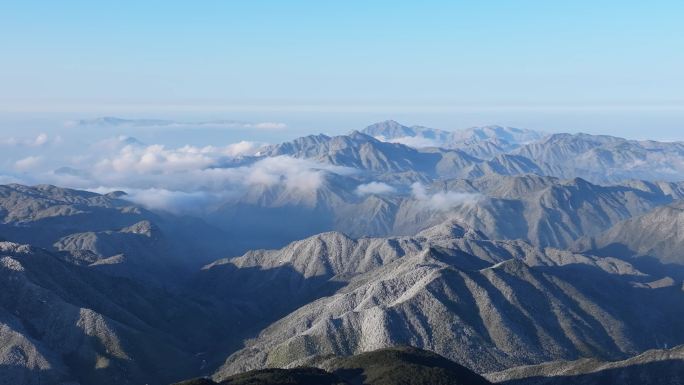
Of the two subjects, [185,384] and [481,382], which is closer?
[185,384]

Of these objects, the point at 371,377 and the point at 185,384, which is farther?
the point at 371,377

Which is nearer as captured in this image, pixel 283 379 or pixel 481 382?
pixel 283 379

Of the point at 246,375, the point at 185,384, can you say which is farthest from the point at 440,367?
the point at 185,384

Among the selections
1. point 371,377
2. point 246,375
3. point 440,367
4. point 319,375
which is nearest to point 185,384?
point 246,375

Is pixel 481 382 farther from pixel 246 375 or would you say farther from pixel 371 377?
pixel 246 375

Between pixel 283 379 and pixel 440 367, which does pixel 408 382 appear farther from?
pixel 283 379

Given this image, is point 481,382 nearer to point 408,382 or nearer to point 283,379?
point 408,382

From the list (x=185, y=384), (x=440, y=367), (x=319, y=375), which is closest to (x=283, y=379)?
(x=319, y=375)
